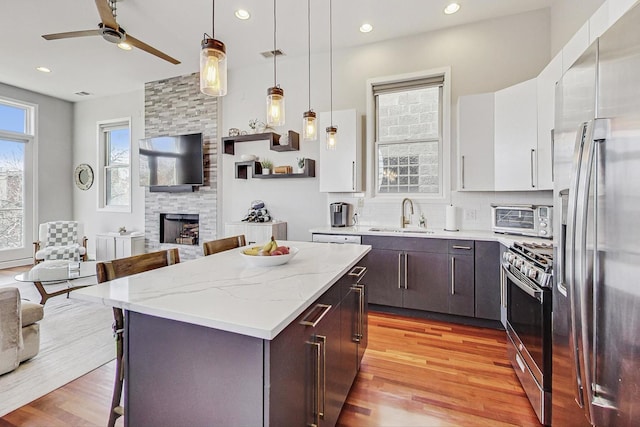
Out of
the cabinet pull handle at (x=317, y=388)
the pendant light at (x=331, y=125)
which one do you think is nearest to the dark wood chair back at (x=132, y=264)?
the cabinet pull handle at (x=317, y=388)

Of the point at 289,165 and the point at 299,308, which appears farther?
the point at 289,165

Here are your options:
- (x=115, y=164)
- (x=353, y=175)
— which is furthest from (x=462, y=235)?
(x=115, y=164)

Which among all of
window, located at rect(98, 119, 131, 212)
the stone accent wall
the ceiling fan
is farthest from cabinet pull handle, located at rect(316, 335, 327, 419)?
window, located at rect(98, 119, 131, 212)

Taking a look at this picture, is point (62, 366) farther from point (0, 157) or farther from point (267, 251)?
point (0, 157)

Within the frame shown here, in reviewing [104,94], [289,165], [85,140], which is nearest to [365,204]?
[289,165]

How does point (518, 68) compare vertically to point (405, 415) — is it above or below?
above

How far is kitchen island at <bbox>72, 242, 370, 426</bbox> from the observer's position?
0.93 meters

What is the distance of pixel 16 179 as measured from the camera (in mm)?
5605

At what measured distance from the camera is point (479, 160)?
3188 mm

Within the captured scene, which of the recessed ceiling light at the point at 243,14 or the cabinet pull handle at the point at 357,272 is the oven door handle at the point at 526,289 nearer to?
the cabinet pull handle at the point at 357,272

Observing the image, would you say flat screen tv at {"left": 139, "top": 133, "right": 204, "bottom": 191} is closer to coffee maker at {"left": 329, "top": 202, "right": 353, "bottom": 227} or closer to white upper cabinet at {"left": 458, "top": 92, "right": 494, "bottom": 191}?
coffee maker at {"left": 329, "top": 202, "right": 353, "bottom": 227}

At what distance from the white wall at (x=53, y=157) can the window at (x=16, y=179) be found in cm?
13

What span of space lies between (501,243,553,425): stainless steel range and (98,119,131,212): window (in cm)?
646

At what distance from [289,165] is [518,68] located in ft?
10.0
